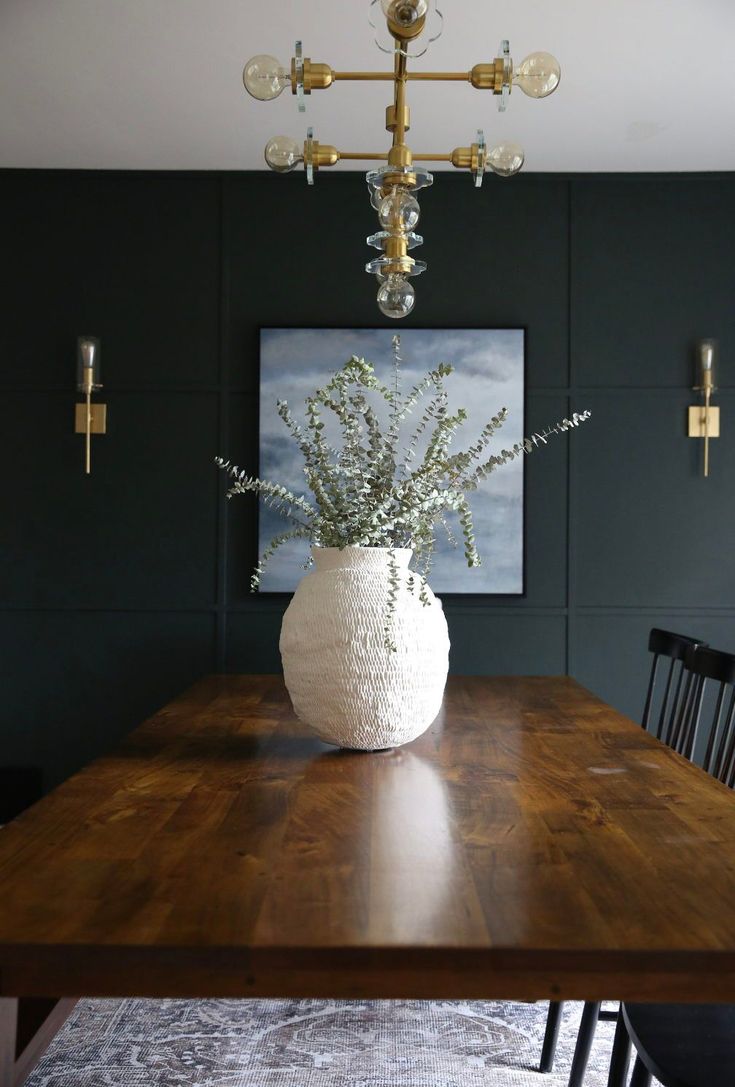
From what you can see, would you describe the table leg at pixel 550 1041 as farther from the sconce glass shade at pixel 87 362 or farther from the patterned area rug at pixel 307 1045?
the sconce glass shade at pixel 87 362

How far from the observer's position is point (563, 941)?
961 mm

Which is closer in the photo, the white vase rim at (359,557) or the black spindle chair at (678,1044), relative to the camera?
the black spindle chair at (678,1044)

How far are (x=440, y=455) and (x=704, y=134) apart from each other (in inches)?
108

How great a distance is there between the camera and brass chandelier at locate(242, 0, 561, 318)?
1.80 meters

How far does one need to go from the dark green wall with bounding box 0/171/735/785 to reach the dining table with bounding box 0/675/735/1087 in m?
2.31

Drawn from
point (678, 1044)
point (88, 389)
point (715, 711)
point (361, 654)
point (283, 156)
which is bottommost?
point (678, 1044)

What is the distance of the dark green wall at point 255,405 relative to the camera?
426cm

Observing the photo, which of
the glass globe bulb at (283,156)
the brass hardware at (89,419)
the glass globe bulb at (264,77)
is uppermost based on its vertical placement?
the glass globe bulb at (264,77)

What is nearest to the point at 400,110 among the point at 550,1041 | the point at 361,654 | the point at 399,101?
the point at 399,101

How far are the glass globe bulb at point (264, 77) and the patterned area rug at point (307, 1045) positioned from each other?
2.08 m

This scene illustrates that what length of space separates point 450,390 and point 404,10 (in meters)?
2.57

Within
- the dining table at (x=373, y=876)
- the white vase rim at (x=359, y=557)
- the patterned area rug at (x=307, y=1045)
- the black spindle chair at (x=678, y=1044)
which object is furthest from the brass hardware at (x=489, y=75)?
the patterned area rug at (x=307, y=1045)

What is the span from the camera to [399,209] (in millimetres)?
2072

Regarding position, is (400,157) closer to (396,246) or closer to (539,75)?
(396,246)
